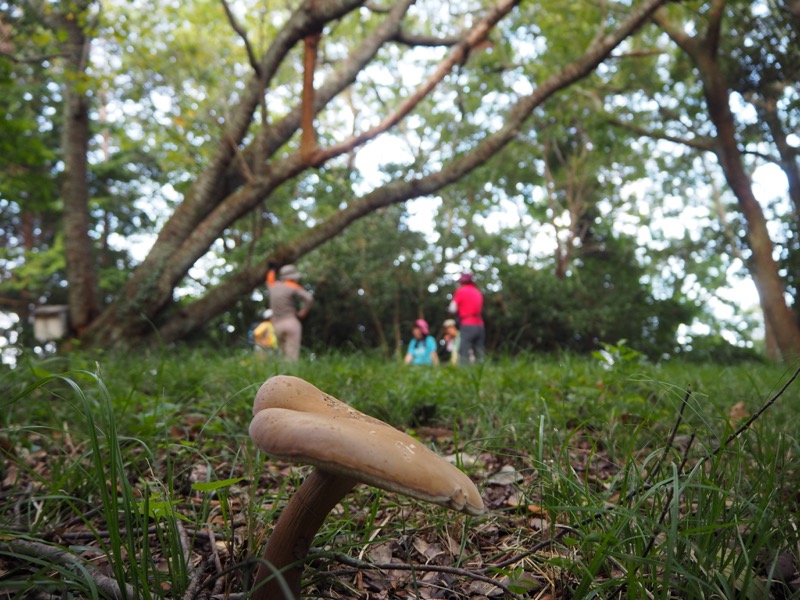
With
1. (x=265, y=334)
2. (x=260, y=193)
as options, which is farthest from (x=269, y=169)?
(x=265, y=334)

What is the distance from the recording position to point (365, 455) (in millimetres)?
854

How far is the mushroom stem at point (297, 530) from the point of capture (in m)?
1.06

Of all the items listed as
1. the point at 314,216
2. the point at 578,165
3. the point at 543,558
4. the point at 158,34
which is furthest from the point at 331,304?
the point at 543,558

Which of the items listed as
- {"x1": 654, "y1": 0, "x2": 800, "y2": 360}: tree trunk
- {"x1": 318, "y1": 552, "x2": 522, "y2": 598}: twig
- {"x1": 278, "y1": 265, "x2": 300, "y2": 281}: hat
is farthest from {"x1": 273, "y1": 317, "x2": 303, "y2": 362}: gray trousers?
{"x1": 654, "y1": 0, "x2": 800, "y2": 360}: tree trunk

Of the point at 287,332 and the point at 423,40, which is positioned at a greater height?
the point at 423,40

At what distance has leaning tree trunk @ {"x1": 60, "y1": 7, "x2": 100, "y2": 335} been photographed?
8.16 m

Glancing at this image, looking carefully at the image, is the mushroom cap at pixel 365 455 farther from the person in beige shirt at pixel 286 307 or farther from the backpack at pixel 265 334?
the backpack at pixel 265 334

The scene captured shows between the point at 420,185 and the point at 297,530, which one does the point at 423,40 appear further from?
the point at 297,530

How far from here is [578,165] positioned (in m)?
16.4

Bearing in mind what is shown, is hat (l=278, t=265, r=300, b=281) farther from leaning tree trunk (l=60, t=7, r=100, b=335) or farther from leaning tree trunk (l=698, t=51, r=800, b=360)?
leaning tree trunk (l=698, t=51, r=800, b=360)

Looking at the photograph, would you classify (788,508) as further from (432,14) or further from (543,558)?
(432,14)

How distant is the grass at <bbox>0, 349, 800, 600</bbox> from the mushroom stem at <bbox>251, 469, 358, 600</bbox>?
5 cm

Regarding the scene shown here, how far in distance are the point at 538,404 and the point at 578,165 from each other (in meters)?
15.8

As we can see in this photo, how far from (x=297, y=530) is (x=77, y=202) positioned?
9305 mm
